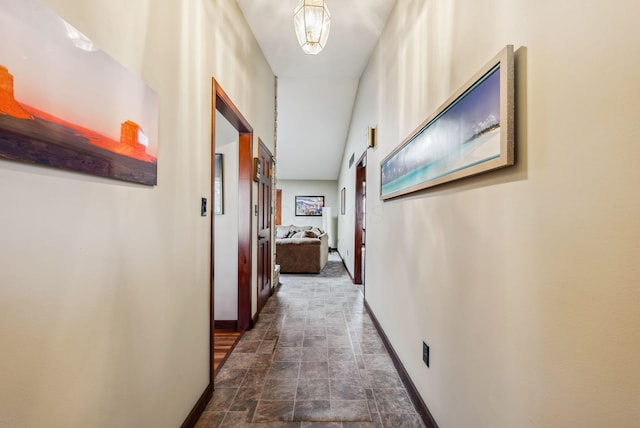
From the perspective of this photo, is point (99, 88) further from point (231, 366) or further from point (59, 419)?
point (231, 366)

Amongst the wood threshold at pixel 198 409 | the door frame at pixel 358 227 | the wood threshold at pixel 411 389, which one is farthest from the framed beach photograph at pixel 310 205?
the wood threshold at pixel 198 409

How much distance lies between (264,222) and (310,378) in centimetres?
205

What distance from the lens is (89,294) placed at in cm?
88

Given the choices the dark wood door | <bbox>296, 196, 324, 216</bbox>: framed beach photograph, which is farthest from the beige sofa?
<bbox>296, 196, 324, 216</bbox>: framed beach photograph

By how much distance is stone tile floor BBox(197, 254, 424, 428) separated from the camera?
1.65m

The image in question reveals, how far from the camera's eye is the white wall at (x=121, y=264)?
0.69m

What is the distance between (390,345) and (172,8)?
8.73ft

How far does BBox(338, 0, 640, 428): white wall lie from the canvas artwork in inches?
52.2

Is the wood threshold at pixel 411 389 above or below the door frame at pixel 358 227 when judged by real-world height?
below

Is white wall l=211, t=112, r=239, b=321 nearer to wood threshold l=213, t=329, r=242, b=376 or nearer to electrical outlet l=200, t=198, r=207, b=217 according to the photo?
wood threshold l=213, t=329, r=242, b=376

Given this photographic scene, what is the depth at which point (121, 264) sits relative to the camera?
1.01 metres

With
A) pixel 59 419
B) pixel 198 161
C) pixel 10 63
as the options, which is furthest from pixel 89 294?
pixel 198 161

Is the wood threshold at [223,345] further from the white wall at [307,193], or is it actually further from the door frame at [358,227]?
the white wall at [307,193]

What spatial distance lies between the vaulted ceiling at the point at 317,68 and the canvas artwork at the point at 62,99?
2001mm
